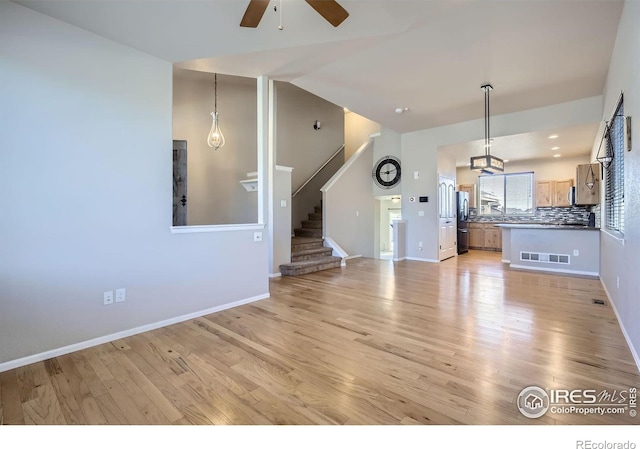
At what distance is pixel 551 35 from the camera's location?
3.10 m

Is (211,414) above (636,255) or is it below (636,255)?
below

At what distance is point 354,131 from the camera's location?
897 cm

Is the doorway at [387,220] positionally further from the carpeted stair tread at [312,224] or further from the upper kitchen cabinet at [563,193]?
the upper kitchen cabinet at [563,193]

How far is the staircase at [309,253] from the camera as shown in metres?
5.42

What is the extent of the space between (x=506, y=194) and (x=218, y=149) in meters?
8.23

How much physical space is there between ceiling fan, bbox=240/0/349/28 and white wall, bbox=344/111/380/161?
6.43 meters

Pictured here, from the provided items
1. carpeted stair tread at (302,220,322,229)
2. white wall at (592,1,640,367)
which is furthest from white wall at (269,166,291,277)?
white wall at (592,1,640,367)

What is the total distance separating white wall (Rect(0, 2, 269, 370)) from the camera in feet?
7.33

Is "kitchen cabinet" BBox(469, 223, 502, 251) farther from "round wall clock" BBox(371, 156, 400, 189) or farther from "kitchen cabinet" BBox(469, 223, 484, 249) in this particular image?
"round wall clock" BBox(371, 156, 400, 189)

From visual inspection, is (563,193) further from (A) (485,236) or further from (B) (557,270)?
(B) (557,270)

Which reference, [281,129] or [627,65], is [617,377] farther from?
[281,129]
